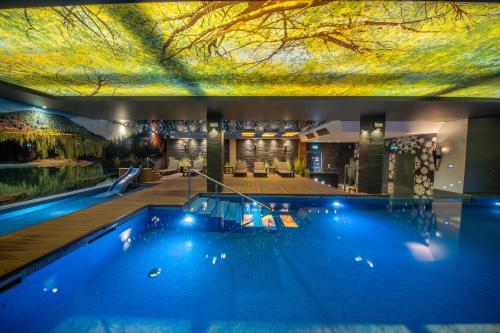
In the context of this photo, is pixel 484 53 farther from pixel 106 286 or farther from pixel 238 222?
pixel 106 286

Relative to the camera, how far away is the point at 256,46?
3.37 meters

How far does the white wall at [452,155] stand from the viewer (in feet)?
27.2

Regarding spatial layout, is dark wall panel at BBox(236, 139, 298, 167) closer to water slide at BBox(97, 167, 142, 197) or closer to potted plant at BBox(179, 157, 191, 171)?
potted plant at BBox(179, 157, 191, 171)

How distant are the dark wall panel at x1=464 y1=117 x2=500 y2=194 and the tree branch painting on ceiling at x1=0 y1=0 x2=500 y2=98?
413 cm

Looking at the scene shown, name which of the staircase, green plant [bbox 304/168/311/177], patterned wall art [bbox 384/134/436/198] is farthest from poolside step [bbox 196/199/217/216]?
patterned wall art [bbox 384/134/436/198]

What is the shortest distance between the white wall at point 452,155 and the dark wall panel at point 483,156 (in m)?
0.17

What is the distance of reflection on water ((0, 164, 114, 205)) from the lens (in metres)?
5.66

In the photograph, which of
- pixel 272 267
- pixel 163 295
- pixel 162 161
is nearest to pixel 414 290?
pixel 272 267

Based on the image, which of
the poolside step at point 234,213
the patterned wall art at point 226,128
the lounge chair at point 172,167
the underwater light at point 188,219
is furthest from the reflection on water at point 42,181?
the poolside step at point 234,213

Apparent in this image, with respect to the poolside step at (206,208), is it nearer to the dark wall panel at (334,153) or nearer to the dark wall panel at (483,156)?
the dark wall panel at (483,156)

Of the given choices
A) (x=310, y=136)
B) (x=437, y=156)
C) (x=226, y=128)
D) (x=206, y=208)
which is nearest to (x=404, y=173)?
(x=437, y=156)

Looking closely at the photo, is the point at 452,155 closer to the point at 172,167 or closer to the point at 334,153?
the point at 334,153

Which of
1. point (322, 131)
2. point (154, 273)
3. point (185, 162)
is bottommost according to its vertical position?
point (154, 273)

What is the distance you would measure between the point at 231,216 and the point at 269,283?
2.61 metres
